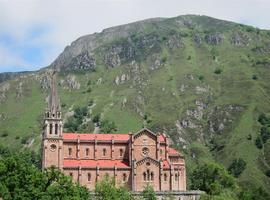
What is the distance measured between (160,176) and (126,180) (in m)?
9.00

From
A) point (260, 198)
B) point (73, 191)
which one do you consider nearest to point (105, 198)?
point (73, 191)

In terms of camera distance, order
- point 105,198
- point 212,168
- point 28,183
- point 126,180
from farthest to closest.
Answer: point 212,168 < point 126,180 < point 105,198 < point 28,183

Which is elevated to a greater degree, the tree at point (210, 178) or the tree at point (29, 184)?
the tree at point (210, 178)

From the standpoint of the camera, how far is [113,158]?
492 ft

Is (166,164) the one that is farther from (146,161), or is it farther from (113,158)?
(113,158)

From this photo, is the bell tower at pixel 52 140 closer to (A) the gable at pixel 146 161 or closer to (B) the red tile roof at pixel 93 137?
(B) the red tile roof at pixel 93 137

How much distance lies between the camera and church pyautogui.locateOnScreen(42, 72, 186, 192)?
143250mm

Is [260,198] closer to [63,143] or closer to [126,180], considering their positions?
[126,180]

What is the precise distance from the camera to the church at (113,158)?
143250 millimetres

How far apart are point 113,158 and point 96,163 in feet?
18.7

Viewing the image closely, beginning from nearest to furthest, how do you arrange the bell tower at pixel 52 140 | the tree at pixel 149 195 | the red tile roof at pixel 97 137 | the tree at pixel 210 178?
the tree at pixel 149 195, the bell tower at pixel 52 140, the red tile roof at pixel 97 137, the tree at pixel 210 178

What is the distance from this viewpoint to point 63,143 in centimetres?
14725

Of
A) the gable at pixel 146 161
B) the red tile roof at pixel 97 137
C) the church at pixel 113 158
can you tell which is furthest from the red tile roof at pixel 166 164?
the red tile roof at pixel 97 137

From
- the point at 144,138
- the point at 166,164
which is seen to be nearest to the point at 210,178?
the point at 166,164
